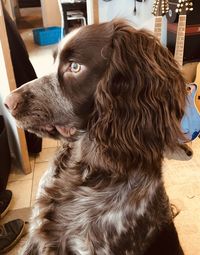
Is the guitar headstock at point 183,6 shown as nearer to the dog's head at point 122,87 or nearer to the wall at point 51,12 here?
the wall at point 51,12

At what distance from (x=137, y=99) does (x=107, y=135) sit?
0.12 m

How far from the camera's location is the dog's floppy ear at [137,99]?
78cm

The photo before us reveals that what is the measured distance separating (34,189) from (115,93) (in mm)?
1086

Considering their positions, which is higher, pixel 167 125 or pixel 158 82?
pixel 158 82

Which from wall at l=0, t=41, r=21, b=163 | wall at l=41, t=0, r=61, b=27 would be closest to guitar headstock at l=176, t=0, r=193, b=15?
wall at l=41, t=0, r=61, b=27

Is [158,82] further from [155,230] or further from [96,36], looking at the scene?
[155,230]

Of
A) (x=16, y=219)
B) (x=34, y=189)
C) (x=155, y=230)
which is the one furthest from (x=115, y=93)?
(x=34, y=189)

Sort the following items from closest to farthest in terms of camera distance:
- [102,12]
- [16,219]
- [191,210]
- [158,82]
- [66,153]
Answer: [158,82], [66,153], [16,219], [191,210], [102,12]

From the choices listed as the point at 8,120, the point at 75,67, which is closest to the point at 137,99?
the point at 75,67

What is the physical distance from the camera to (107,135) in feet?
2.72

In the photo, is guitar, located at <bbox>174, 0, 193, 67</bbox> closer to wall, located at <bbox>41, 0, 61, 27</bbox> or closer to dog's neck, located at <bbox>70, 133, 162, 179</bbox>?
wall, located at <bbox>41, 0, 61, 27</bbox>

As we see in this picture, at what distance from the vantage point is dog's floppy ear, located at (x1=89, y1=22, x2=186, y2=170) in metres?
0.78

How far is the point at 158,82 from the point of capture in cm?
78

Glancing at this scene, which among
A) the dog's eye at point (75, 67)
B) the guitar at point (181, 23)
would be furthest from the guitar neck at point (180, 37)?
the dog's eye at point (75, 67)
